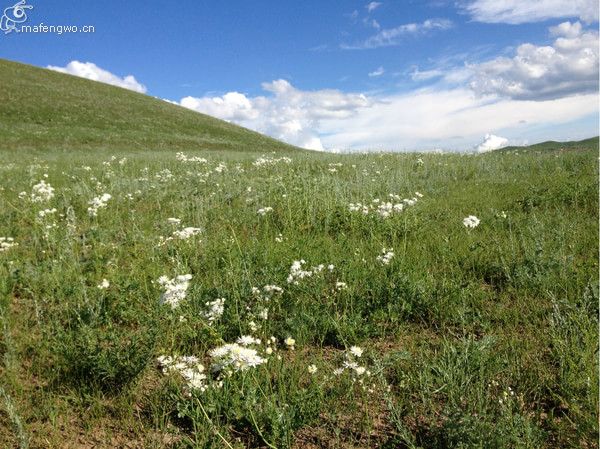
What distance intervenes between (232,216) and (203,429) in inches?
183

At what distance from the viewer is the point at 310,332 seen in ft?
11.9

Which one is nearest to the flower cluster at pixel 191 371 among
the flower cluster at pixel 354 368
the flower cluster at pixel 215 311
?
the flower cluster at pixel 215 311

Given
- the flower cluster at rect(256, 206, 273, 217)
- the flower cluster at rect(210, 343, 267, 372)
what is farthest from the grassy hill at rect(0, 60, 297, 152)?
the flower cluster at rect(210, 343, 267, 372)

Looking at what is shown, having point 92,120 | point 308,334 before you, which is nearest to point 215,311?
point 308,334

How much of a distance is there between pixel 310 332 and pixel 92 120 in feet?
134

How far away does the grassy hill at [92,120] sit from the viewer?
3153 centimetres

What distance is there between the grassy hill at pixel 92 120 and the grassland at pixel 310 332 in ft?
87.1

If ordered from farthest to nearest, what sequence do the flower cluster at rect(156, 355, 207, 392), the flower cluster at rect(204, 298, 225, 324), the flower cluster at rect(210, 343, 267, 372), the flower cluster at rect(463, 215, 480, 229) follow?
the flower cluster at rect(463, 215, 480, 229) → the flower cluster at rect(204, 298, 225, 324) → the flower cluster at rect(156, 355, 207, 392) → the flower cluster at rect(210, 343, 267, 372)

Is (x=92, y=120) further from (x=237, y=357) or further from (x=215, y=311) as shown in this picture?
(x=237, y=357)

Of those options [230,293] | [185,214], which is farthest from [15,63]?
[230,293]

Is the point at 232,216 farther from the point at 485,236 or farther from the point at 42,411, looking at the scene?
the point at 42,411

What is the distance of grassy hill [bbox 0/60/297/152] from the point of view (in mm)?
31531

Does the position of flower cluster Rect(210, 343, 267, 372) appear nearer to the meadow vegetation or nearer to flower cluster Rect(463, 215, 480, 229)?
the meadow vegetation

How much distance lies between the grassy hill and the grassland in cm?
2654
